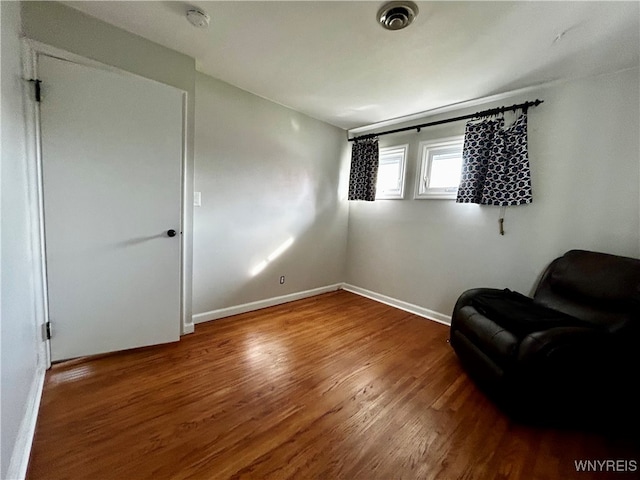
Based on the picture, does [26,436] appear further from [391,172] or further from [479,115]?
[479,115]

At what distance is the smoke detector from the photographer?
157cm

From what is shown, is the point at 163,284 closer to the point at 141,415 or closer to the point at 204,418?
the point at 141,415

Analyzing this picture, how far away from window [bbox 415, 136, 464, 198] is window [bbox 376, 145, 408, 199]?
0.26 metres

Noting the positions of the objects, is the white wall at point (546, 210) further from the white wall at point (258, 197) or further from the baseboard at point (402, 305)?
the white wall at point (258, 197)

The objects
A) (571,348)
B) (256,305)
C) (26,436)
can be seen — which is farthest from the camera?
(256,305)

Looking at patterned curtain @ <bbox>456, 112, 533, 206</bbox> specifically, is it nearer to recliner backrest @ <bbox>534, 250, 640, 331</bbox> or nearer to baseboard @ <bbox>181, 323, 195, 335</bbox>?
recliner backrest @ <bbox>534, 250, 640, 331</bbox>

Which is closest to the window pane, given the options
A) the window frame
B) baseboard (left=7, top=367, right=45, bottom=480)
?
the window frame

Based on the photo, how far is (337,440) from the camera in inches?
52.4

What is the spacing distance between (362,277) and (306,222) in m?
1.18

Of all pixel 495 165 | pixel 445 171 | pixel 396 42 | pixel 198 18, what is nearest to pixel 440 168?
pixel 445 171

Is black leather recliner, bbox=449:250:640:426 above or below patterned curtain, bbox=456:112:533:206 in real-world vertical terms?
below

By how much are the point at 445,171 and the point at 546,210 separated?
100 centimetres

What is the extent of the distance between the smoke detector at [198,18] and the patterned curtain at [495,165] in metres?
2.44

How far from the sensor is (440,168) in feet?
9.57
